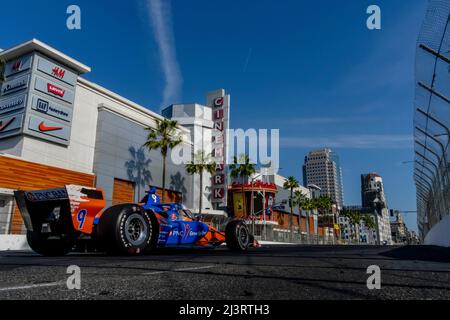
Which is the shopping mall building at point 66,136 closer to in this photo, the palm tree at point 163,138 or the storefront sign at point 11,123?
the storefront sign at point 11,123

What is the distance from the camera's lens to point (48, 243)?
743 cm

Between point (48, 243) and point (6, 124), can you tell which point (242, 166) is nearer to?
point (6, 124)

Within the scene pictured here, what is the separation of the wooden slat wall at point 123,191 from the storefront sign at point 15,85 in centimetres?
1169

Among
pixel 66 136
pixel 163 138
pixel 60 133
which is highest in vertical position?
pixel 163 138

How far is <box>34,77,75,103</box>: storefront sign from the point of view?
28.2 m

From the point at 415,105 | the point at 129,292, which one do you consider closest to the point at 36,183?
the point at 415,105

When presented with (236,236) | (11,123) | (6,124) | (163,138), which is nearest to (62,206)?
(236,236)

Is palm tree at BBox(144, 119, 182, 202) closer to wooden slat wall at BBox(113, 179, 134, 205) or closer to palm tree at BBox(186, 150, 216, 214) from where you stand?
wooden slat wall at BBox(113, 179, 134, 205)

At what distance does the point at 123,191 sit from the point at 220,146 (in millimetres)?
17292

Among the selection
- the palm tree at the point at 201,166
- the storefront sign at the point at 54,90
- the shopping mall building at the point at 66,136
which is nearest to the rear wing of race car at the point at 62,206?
the shopping mall building at the point at 66,136

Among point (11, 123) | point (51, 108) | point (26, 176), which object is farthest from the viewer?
point (51, 108)

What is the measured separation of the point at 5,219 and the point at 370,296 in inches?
1092

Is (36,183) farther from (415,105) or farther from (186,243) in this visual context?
(415,105)

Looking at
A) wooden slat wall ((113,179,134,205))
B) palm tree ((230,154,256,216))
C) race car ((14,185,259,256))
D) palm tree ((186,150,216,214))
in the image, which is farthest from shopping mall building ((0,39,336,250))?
race car ((14,185,259,256))
